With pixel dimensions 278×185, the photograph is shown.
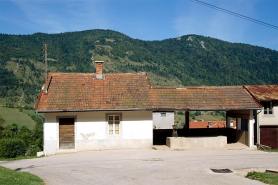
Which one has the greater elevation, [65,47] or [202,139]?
[65,47]

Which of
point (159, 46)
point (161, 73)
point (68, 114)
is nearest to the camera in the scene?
point (68, 114)

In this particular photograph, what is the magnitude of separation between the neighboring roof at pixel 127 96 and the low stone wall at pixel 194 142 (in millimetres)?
2010

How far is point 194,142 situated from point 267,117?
8045 millimetres

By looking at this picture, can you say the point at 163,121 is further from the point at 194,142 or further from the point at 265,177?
the point at 265,177

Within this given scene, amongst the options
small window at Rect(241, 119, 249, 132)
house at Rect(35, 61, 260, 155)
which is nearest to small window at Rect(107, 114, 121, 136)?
house at Rect(35, 61, 260, 155)

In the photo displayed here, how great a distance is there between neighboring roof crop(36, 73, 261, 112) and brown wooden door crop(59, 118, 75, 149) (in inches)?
39.2

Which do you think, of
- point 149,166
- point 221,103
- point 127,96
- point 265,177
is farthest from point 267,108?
point 149,166

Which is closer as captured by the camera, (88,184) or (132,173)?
(88,184)

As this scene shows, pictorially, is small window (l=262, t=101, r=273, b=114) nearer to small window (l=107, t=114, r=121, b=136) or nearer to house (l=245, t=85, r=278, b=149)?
house (l=245, t=85, r=278, b=149)

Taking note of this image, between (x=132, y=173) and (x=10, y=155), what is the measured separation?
34.5 ft

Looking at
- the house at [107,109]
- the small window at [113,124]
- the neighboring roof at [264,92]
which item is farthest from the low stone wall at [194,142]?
the neighboring roof at [264,92]

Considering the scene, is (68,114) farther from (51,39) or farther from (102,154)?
(51,39)

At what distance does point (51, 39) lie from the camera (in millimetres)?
98938

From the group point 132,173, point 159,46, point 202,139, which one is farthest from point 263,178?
point 159,46
